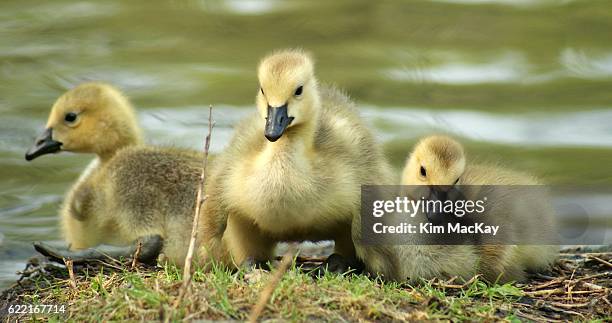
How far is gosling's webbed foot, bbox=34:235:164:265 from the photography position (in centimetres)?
624

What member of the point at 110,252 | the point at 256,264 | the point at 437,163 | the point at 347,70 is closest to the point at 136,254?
the point at 110,252

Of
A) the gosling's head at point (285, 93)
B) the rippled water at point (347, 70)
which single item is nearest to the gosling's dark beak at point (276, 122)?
the gosling's head at point (285, 93)

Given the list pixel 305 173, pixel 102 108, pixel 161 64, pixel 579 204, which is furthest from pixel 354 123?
pixel 161 64

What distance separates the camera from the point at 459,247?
5.66 m

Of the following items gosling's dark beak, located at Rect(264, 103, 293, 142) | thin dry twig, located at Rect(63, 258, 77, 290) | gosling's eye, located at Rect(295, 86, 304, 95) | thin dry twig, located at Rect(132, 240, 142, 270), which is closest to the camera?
gosling's dark beak, located at Rect(264, 103, 293, 142)

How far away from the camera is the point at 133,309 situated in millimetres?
4648

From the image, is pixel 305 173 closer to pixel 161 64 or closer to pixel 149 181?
pixel 149 181

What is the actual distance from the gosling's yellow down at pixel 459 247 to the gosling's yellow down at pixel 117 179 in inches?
52.7

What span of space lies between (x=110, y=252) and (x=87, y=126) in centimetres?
122

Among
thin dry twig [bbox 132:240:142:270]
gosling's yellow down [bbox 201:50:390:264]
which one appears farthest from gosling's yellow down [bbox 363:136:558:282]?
thin dry twig [bbox 132:240:142:270]

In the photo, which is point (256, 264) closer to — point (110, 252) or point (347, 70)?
point (110, 252)

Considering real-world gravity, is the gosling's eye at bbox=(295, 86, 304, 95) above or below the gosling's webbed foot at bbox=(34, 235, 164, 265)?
above

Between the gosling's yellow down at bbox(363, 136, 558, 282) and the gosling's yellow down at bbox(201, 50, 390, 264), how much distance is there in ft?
0.82

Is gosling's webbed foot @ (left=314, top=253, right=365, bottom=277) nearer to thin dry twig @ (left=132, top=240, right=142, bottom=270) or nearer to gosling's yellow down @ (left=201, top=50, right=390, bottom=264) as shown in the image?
gosling's yellow down @ (left=201, top=50, right=390, bottom=264)
